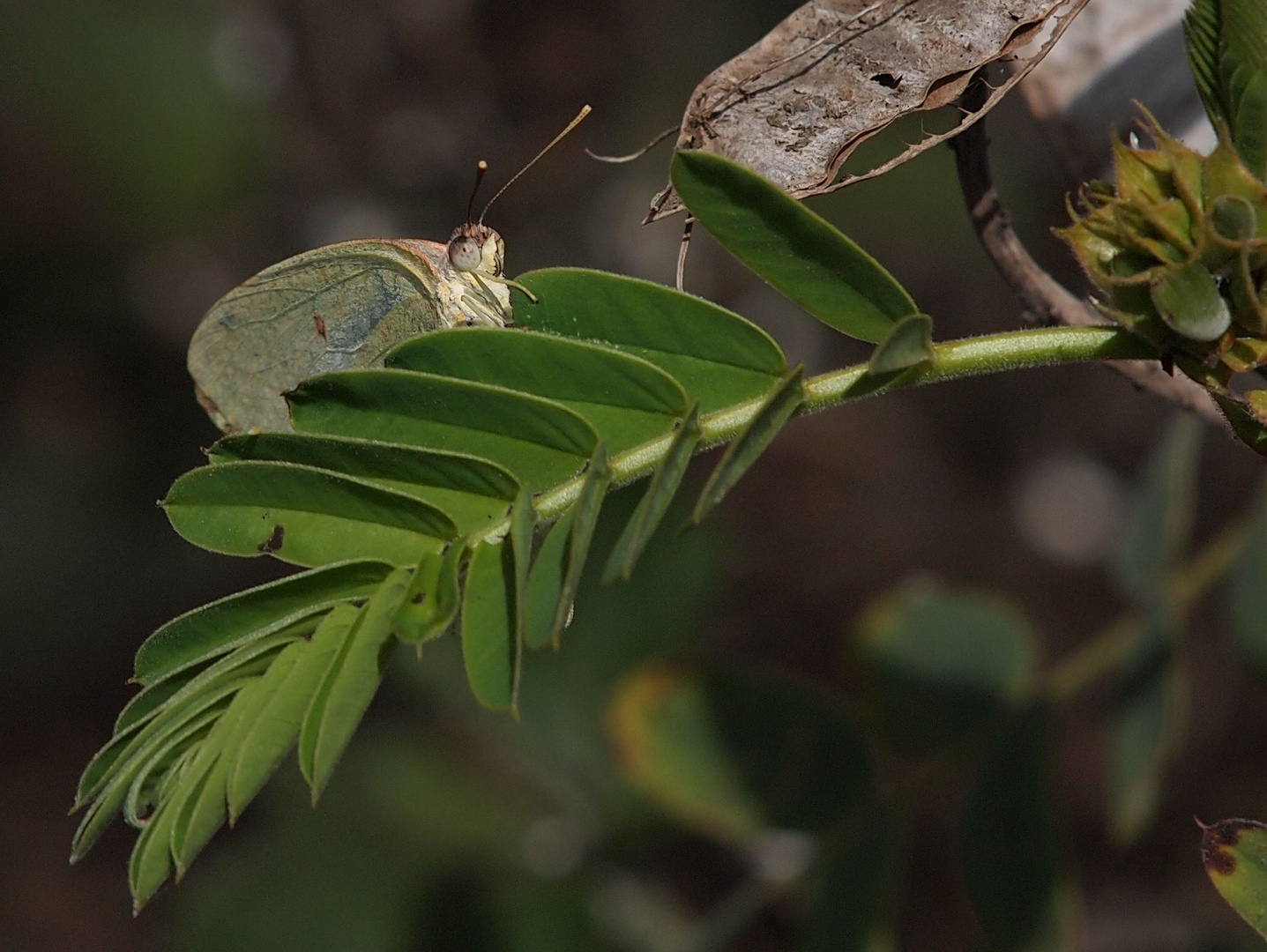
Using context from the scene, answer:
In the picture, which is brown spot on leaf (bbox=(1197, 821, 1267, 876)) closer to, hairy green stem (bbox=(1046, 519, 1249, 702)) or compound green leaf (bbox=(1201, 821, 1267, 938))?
compound green leaf (bbox=(1201, 821, 1267, 938))

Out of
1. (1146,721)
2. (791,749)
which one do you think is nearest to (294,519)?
(791,749)

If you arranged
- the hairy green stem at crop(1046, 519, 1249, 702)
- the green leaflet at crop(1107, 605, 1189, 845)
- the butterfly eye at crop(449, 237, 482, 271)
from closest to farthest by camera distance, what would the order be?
the butterfly eye at crop(449, 237, 482, 271)
the green leaflet at crop(1107, 605, 1189, 845)
the hairy green stem at crop(1046, 519, 1249, 702)

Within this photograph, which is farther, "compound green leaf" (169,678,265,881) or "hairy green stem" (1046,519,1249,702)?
"hairy green stem" (1046,519,1249,702)

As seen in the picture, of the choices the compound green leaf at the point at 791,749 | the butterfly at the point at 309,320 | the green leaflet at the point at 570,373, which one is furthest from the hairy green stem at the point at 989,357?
the compound green leaf at the point at 791,749

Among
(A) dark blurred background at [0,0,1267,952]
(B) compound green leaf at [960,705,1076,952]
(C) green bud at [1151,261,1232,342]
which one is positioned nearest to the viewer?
(C) green bud at [1151,261,1232,342]

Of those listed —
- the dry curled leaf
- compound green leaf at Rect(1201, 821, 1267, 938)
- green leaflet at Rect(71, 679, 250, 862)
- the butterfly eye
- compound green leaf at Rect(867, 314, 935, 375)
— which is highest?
the dry curled leaf

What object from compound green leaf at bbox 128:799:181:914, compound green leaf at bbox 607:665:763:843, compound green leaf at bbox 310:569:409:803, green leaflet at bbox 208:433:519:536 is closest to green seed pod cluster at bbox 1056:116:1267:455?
green leaflet at bbox 208:433:519:536
